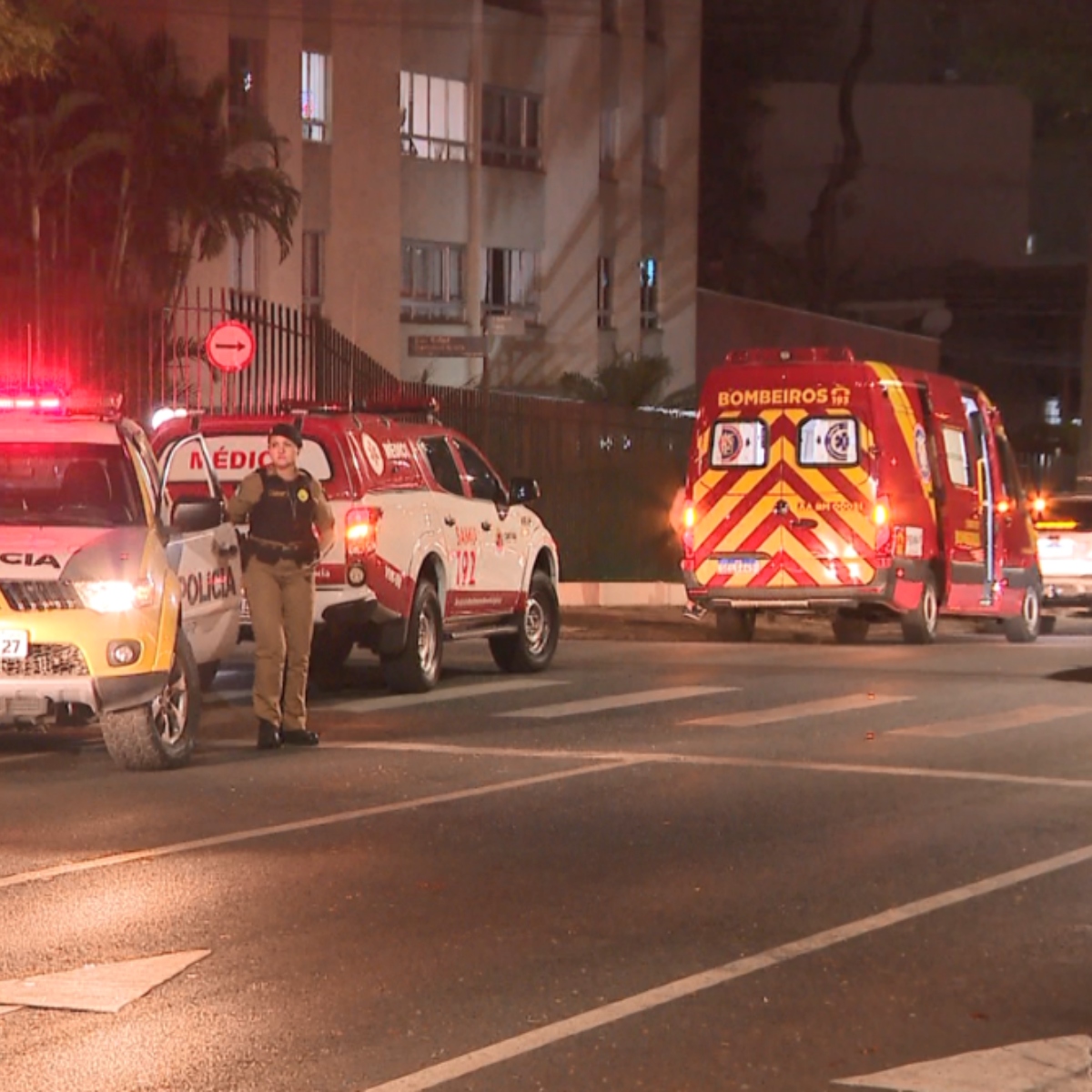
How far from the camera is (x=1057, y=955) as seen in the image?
765 centimetres

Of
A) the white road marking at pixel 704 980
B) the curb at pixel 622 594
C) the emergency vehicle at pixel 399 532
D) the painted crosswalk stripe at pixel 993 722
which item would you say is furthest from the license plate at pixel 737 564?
the white road marking at pixel 704 980

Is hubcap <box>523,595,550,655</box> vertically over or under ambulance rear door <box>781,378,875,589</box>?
under

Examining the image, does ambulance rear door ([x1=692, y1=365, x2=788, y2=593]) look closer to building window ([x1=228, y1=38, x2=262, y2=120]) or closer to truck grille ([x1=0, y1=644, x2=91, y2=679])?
truck grille ([x1=0, y1=644, x2=91, y2=679])

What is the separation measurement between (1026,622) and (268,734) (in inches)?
488

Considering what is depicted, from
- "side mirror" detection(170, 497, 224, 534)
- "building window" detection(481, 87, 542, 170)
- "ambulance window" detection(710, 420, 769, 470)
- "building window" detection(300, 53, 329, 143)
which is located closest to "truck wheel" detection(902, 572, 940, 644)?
"ambulance window" detection(710, 420, 769, 470)

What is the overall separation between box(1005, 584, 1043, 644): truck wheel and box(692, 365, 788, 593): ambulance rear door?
12.2 feet

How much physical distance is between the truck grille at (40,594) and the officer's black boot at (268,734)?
1.72 m

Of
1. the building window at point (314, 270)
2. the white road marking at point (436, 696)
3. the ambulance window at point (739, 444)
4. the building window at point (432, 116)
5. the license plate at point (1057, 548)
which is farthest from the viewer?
the building window at point (432, 116)

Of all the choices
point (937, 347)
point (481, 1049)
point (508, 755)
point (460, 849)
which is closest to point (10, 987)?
point (481, 1049)

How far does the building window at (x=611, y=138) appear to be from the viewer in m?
43.2

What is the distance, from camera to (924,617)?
21.3m

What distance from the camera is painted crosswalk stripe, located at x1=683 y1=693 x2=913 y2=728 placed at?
46.8ft

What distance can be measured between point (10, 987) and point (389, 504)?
8.22 metres

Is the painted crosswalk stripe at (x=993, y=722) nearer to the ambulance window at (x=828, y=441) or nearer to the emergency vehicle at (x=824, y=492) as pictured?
the emergency vehicle at (x=824, y=492)
